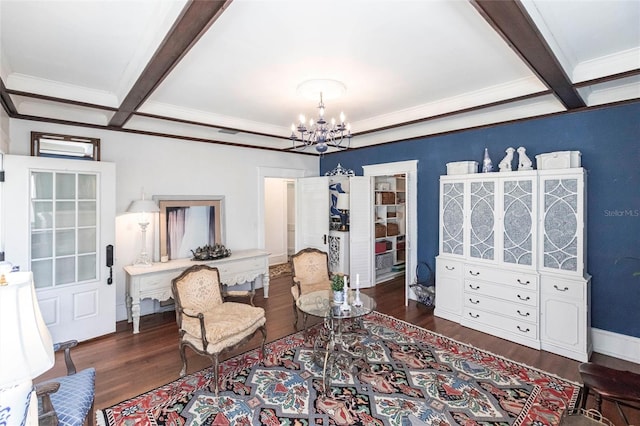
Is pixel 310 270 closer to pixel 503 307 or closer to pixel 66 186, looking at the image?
pixel 503 307

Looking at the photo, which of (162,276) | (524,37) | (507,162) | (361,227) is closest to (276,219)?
(361,227)

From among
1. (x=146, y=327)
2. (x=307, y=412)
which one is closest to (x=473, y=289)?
(x=307, y=412)

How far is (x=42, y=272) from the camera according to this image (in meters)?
3.25

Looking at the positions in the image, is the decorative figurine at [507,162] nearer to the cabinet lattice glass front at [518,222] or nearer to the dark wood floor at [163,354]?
the cabinet lattice glass front at [518,222]

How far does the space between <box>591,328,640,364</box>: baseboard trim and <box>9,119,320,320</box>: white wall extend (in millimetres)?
4654

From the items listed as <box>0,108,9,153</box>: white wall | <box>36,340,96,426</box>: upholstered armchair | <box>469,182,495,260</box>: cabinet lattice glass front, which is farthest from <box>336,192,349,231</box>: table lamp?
<box>0,108,9,153</box>: white wall

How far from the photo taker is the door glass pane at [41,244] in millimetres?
3199

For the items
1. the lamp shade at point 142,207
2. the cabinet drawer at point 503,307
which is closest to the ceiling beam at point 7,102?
the lamp shade at point 142,207

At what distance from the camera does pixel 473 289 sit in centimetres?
380

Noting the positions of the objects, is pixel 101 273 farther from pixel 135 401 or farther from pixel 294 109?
pixel 294 109

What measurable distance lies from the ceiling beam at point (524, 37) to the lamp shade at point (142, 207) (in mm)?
3889

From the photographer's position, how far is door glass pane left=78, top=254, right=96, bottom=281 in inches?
137

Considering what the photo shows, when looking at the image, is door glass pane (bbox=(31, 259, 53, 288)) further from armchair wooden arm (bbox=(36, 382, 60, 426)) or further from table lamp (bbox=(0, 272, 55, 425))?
table lamp (bbox=(0, 272, 55, 425))

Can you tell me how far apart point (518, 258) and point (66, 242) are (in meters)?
5.08
